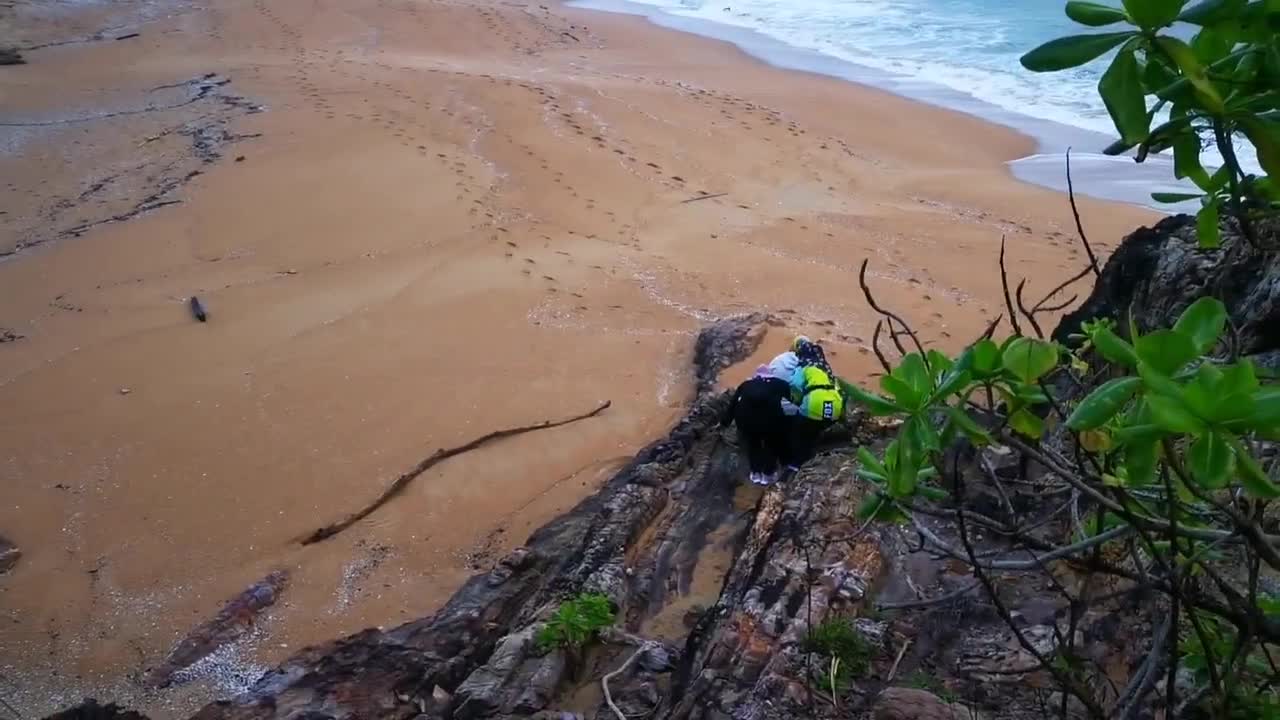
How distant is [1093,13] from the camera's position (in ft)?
3.70

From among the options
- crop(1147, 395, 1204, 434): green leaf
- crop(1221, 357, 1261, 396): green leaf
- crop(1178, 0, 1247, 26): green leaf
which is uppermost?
crop(1178, 0, 1247, 26): green leaf

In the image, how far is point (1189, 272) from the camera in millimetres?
3676

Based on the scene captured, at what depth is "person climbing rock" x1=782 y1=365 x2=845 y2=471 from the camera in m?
4.25

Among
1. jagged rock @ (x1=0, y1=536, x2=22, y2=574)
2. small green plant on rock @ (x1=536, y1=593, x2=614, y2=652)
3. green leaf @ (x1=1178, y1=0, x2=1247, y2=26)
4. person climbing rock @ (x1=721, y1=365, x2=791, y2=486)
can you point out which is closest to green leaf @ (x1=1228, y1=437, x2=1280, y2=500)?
green leaf @ (x1=1178, y1=0, x2=1247, y2=26)

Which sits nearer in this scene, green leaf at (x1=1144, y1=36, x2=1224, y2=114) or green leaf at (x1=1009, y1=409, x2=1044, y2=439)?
green leaf at (x1=1144, y1=36, x2=1224, y2=114)

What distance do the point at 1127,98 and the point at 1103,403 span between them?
36 centimetres

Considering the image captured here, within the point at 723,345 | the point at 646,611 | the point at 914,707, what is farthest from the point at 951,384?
the point at 723,345

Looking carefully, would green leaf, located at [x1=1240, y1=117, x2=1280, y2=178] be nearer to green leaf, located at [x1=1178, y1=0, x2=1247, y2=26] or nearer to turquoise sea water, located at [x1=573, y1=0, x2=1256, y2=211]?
green leaf, located at [x1=1178, y1=0, x2=1247, y2=26]

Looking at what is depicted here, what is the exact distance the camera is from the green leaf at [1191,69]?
3.47 feet

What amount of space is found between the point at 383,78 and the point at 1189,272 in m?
10.7

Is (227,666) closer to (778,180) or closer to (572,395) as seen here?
(572,395)

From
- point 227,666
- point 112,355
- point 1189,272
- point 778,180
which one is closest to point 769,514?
point 1189,272

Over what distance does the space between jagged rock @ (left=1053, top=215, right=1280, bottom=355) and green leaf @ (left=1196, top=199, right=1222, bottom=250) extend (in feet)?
5.15

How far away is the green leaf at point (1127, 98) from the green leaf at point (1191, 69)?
0.04 metres
